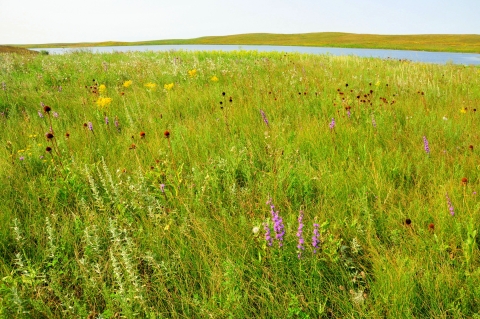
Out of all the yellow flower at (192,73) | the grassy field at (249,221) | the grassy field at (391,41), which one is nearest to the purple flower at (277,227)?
the grassy field at (249,221)

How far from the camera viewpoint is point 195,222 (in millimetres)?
1822

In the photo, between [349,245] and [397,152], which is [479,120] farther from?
[349,245]

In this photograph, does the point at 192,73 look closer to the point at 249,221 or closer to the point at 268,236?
the point at 249,221

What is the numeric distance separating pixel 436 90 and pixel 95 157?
568 centimetres

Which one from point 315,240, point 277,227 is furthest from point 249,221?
point 315,240

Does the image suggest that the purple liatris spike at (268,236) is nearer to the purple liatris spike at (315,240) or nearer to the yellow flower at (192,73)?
the purple liatris spike at (315,240)

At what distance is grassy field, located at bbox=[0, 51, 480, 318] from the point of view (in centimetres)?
144

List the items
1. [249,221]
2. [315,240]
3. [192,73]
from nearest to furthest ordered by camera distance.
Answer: [315,240] → [249,221] → [192,73]

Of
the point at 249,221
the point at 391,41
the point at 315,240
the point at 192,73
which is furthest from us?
the point at 391,41

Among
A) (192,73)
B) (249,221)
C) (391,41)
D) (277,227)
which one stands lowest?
(249,221)

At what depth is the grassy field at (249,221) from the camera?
144 cm

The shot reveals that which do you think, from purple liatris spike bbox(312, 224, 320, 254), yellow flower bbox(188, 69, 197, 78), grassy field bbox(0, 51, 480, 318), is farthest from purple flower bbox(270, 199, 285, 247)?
yellow flower bbox(188, 69, 197, 78)

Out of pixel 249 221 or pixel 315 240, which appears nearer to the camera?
pixel 315 240

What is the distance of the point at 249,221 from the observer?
77.5 inches
